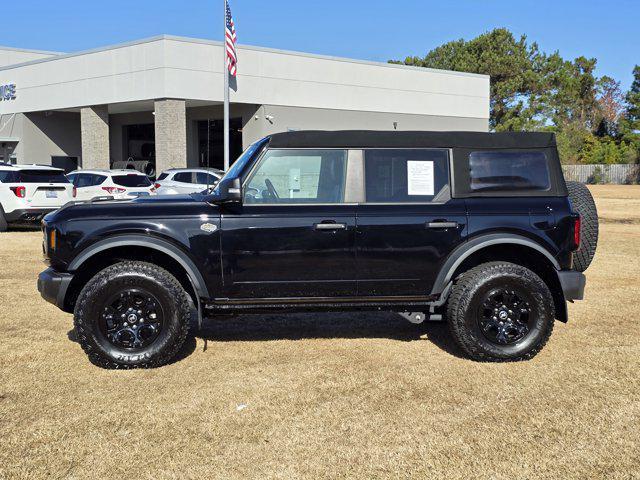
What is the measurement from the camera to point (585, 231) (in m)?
5.83

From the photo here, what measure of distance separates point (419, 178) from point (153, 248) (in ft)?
7.41

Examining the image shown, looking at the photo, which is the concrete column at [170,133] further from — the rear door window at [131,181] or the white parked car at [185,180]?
the rear door window at [131,181]

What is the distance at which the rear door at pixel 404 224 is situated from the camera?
16.9ft

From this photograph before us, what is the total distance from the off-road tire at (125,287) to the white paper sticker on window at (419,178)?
2.07 metres

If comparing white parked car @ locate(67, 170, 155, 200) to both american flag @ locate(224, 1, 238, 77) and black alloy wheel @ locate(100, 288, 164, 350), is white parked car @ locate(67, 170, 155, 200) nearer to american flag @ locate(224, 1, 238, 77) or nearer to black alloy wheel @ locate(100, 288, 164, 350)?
american flag @ locate(224, 1, 238, 77)

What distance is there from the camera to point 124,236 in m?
5.04

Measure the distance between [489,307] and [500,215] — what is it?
0.77m

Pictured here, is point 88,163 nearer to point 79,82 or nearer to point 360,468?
point 79,82

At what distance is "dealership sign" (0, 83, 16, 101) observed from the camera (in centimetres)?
3728

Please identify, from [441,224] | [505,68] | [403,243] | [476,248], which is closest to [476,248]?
[476,248]

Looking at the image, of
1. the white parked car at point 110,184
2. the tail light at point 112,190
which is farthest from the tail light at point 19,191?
the tail light at point 112,190

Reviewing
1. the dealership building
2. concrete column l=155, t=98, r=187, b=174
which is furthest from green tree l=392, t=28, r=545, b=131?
concrete column l=155, t=98, r=187, b=174

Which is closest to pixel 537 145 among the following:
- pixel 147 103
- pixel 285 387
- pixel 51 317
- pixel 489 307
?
pixel 489 307

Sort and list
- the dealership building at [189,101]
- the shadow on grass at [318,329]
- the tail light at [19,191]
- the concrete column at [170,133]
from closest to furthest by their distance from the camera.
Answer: the shadow on grass at [318,329], the tail light at [19,191], the concrete column at [170,133], the dealership building at [189,101]
